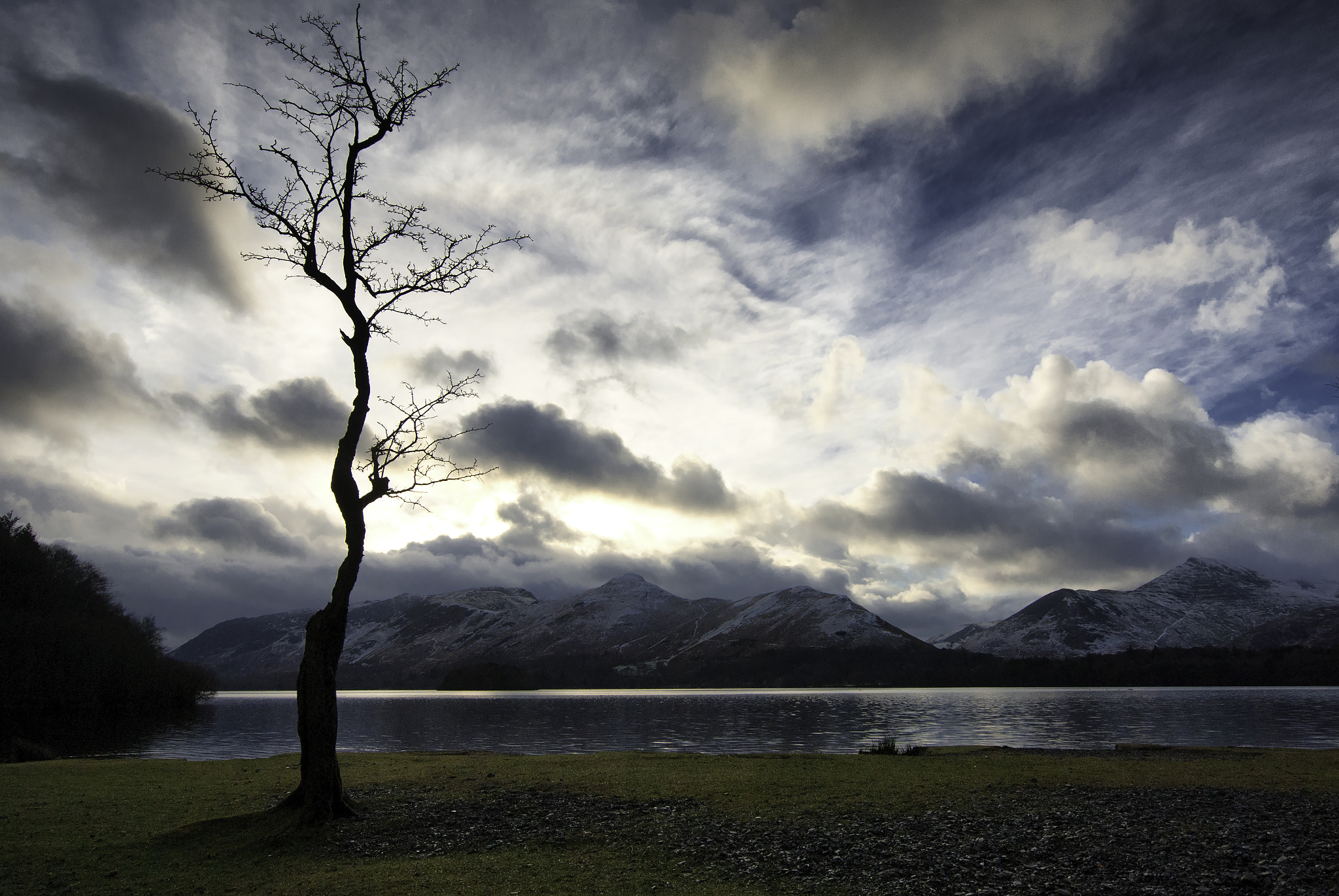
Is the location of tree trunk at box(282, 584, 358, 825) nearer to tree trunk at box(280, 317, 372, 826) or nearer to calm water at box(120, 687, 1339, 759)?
tree trunk at box(280, 317, 372, 826)

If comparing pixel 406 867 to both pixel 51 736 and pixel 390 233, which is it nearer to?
pixel 390 233

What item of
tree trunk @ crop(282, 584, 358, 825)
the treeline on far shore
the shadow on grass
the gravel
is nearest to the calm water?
the treeline on far shore

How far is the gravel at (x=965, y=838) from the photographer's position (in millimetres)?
14328

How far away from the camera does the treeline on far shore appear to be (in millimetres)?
76375

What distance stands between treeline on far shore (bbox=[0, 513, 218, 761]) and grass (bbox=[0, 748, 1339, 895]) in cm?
4308

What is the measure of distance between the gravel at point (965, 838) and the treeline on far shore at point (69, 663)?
57.9m

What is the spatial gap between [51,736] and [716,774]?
73.2 m

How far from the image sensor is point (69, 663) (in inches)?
3285

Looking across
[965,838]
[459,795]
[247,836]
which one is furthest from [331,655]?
[965,838]

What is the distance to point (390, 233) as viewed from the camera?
25297mm

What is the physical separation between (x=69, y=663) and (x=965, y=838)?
10284cm

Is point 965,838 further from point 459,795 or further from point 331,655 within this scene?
point 331,655

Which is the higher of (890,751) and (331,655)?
(331,655)

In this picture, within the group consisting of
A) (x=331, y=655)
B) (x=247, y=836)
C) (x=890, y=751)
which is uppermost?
(x=331, y=655)
